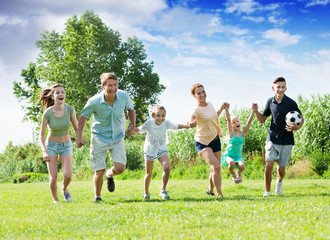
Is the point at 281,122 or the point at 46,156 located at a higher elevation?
the point at 281,122

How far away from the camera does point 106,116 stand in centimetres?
726

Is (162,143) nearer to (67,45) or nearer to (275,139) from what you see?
(275,139)

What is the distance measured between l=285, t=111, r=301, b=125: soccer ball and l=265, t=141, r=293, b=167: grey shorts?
0.60 meters

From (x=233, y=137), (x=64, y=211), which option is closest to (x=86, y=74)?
Answer: (x=233, y=137)

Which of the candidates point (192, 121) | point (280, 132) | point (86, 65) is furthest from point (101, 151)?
point (86, 65)

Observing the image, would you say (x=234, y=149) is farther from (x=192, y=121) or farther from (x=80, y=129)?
(x=80, y=129)

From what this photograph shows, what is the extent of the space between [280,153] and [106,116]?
12.3 ft

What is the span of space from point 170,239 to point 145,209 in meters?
2.20

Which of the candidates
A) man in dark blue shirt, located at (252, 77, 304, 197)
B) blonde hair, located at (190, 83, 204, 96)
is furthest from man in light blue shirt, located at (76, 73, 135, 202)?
man in dark blue shirt, located at (252, 77, 304, 197)

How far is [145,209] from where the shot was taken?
245 inches

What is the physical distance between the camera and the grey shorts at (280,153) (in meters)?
8.27

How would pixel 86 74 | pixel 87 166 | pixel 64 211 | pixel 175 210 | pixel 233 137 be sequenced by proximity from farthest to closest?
pixel 86 74, pixel 87 166, pixel 233 137, pixel 64 211, pixel 175 210

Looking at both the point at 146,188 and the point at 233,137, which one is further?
the point at 233,137

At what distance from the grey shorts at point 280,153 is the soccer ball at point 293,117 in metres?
0.60
